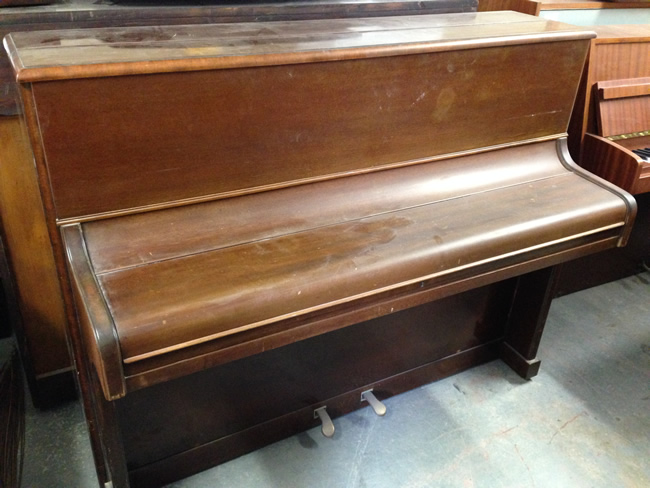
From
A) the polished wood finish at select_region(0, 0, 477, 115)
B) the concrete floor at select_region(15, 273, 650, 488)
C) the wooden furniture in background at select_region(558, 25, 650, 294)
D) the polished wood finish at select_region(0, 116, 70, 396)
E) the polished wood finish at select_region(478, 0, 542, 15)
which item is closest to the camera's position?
the polished wood finish at select_region(0, 0, 477, 115)

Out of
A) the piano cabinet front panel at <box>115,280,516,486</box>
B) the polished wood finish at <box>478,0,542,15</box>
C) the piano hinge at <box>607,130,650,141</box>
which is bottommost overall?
the piano cabinet front panel at <box>115,280,516,486</box>

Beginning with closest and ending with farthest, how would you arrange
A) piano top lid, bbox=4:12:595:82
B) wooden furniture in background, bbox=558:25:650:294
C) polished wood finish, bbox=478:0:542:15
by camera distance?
piano top lid, bbox=4:12:595:82
wooden furniture in background, bbox=558:25:650:294
polished wood finish, bbox=478:0:542:15

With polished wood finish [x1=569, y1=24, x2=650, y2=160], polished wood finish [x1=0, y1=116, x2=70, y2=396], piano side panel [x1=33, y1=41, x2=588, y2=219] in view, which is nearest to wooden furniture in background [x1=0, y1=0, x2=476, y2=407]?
polished wood finish [x1=0, y1=116, x2=70, y2=396]

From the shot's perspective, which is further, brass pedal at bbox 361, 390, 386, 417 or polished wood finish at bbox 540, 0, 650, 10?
polished wood finish at bbox 540, 0, 650, 10

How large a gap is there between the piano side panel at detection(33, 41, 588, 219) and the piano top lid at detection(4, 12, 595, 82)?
0.02m

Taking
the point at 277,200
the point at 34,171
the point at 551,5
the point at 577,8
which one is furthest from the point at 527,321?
the point at 34,171

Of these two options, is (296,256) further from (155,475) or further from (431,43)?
(155,475)

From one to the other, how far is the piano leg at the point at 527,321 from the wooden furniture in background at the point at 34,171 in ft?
3.29

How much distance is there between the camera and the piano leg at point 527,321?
187 cm

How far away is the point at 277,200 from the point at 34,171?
70 centimetres

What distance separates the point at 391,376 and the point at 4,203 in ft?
4.19

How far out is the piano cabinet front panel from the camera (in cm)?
148

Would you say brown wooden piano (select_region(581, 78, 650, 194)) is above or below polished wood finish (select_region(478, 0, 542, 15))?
below

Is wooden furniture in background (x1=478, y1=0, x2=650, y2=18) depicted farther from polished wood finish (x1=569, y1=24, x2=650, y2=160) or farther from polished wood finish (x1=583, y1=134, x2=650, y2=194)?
polished wood finish (x1=583, y1=134, x2=650, y2=194)
